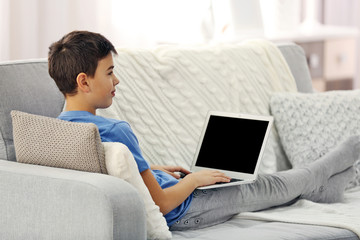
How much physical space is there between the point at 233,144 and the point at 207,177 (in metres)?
0.21

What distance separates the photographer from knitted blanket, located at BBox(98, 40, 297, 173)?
211 cm

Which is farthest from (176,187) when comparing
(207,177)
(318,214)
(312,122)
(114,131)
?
(312,122)

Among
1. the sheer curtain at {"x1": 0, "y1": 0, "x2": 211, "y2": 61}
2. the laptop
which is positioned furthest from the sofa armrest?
the sheer curtain at {"x1": 0, "y1": 0, "x2": 211, "y2": 61}

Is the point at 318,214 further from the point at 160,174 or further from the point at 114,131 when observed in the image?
the point at 114,131

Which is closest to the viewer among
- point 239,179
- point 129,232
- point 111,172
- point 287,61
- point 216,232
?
point 129,232

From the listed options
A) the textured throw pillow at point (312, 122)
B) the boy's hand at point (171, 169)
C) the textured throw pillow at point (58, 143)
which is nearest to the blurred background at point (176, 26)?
the textured throw pillow at point (312, 122)

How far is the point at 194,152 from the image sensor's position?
7.18ft

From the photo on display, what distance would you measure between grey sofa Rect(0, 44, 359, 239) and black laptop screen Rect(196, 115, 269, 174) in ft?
0.56

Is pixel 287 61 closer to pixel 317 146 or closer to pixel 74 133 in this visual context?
pixel 317 146

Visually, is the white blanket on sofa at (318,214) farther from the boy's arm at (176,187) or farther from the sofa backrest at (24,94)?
the sofa backrest at (24,94)

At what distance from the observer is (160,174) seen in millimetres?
1866

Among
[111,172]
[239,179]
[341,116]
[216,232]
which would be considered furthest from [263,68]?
[111,172]

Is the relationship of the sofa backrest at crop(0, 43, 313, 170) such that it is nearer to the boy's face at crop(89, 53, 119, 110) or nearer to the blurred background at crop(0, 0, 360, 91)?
the boy's face at crop(89, 53, 119, 110)

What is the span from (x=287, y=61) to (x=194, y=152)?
0.60 meters
